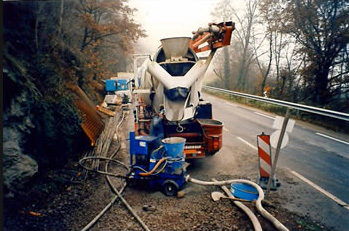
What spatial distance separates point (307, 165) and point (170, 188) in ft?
11.7

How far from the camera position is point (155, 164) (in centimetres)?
468

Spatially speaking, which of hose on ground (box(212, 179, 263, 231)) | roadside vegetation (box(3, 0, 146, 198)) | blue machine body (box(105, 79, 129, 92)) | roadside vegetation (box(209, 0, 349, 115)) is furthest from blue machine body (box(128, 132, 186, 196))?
blue machine body (box(105, 79, 129, 92))

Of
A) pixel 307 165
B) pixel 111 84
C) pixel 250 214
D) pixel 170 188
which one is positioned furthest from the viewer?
pixel 111 84

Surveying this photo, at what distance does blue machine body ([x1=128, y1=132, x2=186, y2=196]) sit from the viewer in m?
4.53

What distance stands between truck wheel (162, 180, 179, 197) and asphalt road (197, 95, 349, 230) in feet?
3.98

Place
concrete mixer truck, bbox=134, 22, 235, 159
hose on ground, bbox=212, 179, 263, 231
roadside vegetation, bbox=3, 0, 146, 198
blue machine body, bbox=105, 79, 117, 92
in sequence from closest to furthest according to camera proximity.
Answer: hose on ground, bbox=212, 179, 263, 231, roadside vegetation, bbox=3, 0, 146, 198, concrete mixer truck, bbox=134, 22, 235, 159, blue machine body, bbox=105, 79, 117, 92

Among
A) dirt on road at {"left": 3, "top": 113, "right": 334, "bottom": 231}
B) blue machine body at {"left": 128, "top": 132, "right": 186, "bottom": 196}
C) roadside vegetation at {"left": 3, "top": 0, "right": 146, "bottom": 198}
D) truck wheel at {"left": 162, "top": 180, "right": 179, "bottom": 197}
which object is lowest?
dirt on road at {"left": 3, "top": 113, "right": 334, "bottom": 231}

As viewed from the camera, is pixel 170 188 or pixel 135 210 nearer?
pixel 135 210

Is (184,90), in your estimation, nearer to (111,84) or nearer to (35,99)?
(35,99)

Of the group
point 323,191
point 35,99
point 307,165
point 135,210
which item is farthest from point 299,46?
point 35,99

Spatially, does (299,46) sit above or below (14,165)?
above

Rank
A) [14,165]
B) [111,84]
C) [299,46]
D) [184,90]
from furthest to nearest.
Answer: [111,84], [299,46], [184,90], [14,165]

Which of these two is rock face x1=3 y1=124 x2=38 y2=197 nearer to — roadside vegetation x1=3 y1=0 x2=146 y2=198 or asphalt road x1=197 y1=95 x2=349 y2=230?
roadside vegetation x1=3 y1=0 x2=146 y2=198

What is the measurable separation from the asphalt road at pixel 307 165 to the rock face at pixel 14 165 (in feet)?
11.4
